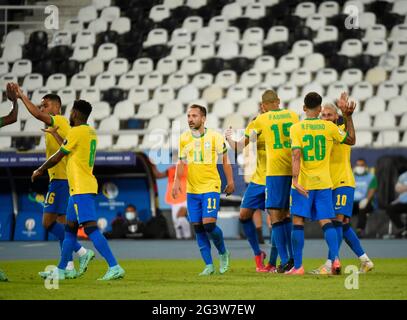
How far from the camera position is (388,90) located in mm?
23938

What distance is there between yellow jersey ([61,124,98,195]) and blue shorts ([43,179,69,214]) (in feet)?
4.17

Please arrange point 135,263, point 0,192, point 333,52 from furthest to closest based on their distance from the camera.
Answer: point 333,52 < point 0,192 < point 135,263

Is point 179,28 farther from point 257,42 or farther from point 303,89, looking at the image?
point 303,89

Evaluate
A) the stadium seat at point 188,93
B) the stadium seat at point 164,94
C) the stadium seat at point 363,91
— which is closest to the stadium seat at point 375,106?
the stadium seat at point 363,91

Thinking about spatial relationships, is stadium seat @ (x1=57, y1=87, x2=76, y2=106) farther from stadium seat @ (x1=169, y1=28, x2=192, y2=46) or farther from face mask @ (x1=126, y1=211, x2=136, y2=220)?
face mask @ (x1=126, y1=211, x2=136, y2=220)

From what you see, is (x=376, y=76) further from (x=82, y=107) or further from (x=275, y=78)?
(x=82, y=107)

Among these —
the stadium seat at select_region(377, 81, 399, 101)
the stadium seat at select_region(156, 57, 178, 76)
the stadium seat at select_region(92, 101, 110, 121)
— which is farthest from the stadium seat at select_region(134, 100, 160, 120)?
the stadium seat at select_region(377, 81, 399, 101)

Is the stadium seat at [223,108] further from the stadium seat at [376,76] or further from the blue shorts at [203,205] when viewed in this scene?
the blue shorts at [203,205]

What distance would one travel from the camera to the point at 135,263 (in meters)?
15.4

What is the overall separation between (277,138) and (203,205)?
1273 mm

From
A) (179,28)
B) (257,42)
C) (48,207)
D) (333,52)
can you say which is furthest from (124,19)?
(48,207)

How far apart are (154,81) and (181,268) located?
469 inches

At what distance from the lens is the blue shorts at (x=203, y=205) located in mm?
12969

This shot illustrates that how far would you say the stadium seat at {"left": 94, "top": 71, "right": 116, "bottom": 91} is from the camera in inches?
1022
